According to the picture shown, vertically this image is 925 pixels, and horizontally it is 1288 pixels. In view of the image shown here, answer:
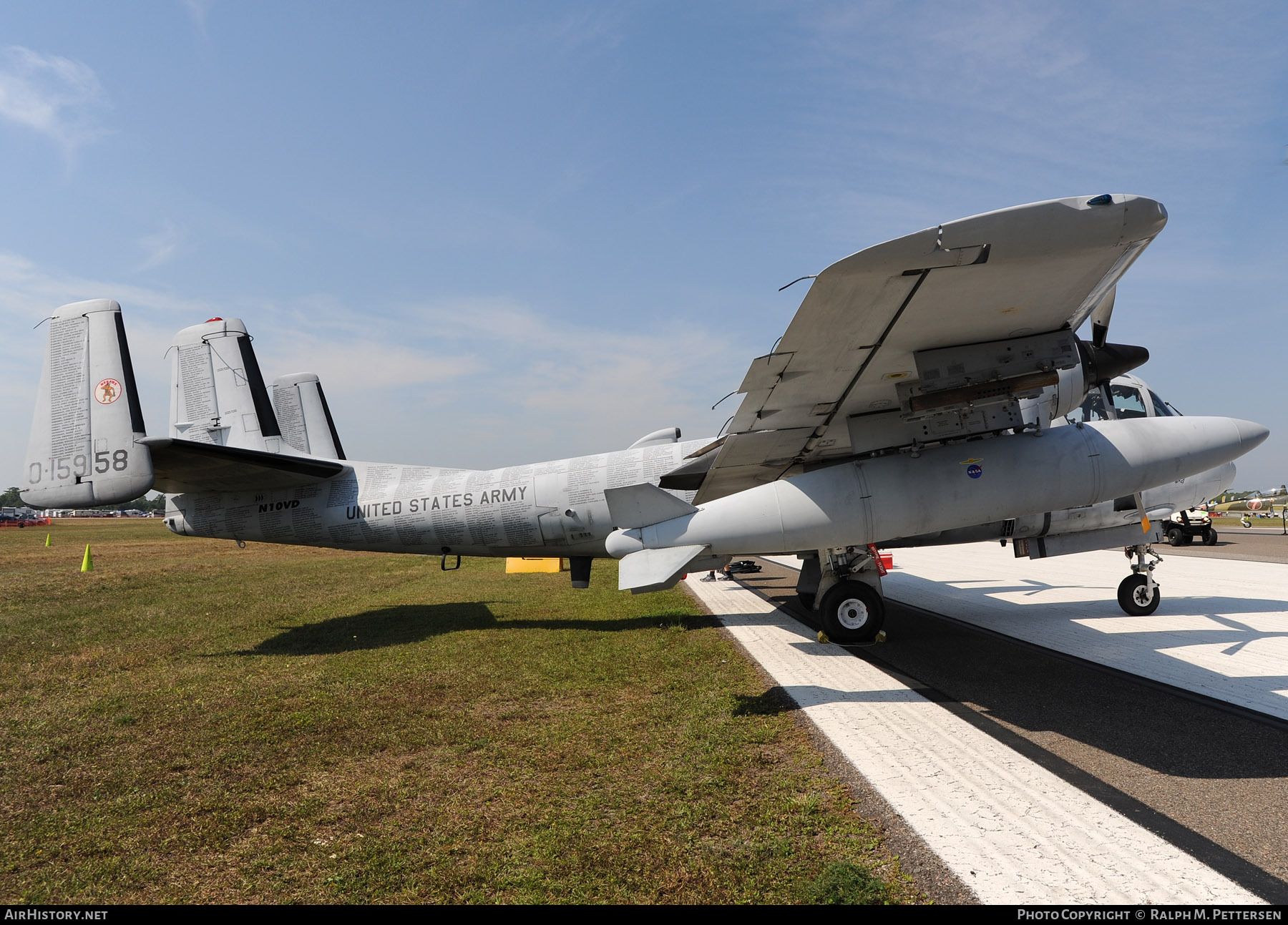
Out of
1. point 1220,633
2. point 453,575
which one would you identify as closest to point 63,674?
point 453,575

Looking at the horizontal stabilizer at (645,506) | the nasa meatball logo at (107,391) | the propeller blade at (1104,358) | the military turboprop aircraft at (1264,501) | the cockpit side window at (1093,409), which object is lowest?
the military turboprop aircraft at (1264,501)

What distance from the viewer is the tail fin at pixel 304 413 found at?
654 inches

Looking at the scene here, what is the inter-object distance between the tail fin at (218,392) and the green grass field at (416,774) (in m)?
4.20

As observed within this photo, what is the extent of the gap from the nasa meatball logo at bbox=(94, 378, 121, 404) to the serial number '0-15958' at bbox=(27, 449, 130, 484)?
2.62 ft

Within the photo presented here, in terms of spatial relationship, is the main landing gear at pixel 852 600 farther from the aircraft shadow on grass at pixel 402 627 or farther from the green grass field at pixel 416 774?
the aircraft shadow on grass at pixel 402 627

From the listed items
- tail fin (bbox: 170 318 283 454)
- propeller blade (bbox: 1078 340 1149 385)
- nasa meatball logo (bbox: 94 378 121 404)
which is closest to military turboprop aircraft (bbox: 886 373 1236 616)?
propeller blade (bbox: 1078 340 1149 385)

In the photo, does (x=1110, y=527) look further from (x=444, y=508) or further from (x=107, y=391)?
(x=107, y=391)

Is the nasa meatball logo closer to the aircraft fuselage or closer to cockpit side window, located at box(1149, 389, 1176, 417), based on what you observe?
the aircraft fuselage

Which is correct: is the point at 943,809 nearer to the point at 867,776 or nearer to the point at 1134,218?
the point at 867,776

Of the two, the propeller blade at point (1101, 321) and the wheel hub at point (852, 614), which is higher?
the propeller blade at point (1101, 321)

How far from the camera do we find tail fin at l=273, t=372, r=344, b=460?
54.5 feet

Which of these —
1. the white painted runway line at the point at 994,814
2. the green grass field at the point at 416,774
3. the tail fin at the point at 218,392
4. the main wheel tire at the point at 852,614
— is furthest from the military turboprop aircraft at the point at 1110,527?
the tail fin at the point at 218,392

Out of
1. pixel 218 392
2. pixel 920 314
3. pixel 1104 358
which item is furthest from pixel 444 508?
pixel 1104 358

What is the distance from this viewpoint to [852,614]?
30.1 feet
